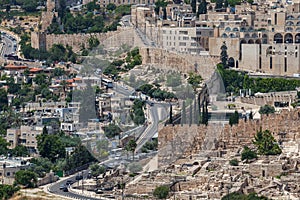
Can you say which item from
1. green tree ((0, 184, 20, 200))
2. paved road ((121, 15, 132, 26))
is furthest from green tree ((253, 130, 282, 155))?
paved road ((121, 15, 132, 26))

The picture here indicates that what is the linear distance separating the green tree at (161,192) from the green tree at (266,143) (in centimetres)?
406

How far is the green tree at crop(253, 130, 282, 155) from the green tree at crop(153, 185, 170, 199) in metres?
4.06

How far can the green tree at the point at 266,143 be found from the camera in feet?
125

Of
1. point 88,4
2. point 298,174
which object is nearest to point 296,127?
point 298,174

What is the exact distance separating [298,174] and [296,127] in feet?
14.8

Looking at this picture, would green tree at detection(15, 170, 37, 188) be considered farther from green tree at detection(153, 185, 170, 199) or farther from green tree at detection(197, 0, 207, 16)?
green tree at detection(197, 0, 207, 16)

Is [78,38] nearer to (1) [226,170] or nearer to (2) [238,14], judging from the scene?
(2) [238,14]

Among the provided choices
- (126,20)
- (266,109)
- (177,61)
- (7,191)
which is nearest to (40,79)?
(126,20)

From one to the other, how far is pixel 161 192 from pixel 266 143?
15.7 feet

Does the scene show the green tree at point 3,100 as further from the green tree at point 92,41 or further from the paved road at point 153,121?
the paved road at point 153,121

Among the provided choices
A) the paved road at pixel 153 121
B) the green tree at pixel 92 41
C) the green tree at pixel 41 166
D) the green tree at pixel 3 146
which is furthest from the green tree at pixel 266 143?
the green tree at pixel 92 41

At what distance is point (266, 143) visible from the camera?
126ft

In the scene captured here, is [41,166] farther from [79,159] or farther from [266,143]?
[266,143]

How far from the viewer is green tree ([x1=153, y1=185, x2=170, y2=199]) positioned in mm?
34375
